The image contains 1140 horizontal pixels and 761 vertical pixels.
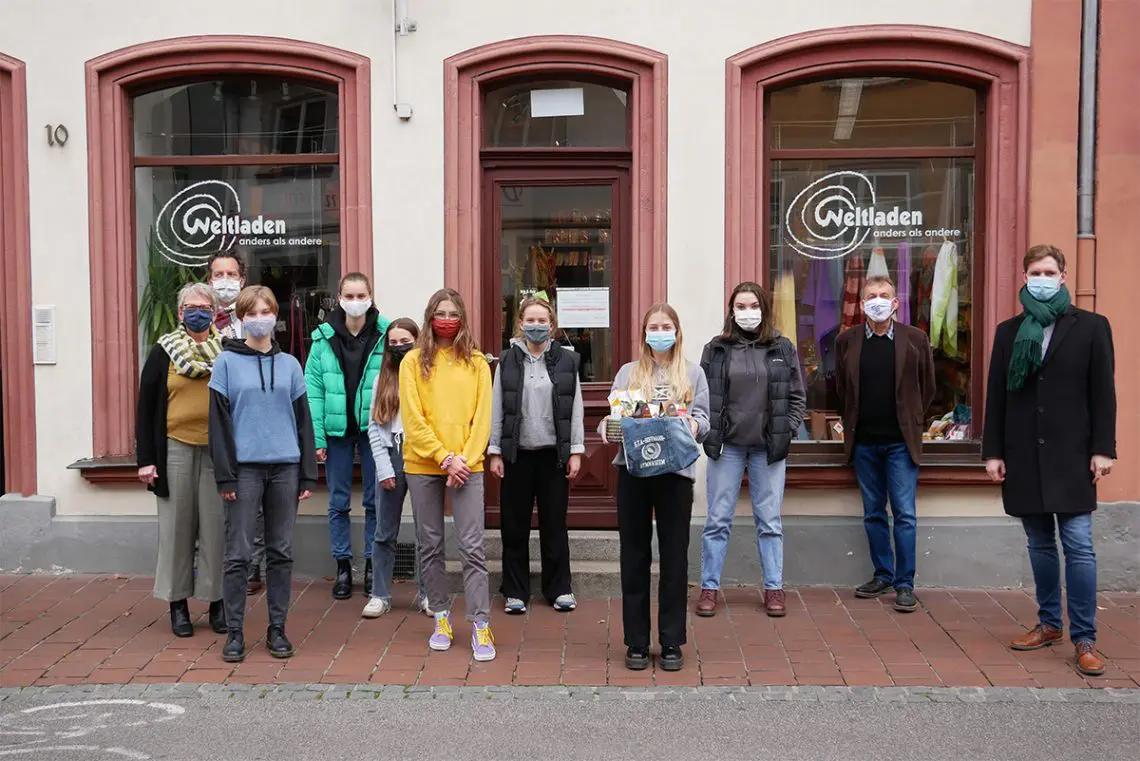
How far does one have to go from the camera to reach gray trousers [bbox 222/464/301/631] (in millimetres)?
6094

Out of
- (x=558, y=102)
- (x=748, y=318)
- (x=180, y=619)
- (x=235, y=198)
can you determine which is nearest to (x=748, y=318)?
(x=748, y=318)

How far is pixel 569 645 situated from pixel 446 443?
4.28ft

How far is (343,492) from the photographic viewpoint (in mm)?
7352

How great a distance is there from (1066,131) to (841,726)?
444 centimetres

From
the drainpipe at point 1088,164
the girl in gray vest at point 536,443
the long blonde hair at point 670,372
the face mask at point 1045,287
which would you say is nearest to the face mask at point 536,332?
the girl in gray vest at point 536,443

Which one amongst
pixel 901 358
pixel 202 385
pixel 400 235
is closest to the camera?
pixel 202 385

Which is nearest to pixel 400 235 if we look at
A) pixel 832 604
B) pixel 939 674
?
pixel 832 604

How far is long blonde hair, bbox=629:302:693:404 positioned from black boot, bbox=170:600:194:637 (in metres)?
2.84

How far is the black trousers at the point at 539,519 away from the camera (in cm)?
700

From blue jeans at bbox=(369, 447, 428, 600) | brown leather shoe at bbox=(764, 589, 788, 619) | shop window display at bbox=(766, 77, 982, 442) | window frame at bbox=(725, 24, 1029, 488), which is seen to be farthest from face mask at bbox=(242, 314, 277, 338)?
shop window display at bbox=(766, 77, 982, 442)

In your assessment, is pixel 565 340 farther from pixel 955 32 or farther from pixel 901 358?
pixel 955 32

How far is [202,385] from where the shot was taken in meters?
6.45

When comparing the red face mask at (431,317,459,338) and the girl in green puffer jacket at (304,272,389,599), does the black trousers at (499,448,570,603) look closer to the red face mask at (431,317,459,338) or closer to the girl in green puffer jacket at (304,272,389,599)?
the girl in green puffer jacket at (304,272,389,599)

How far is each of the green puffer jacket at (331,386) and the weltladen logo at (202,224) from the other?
154cm
